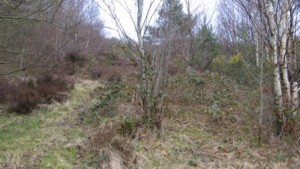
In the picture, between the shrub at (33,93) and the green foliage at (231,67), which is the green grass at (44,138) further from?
the green foliage at (231,67)

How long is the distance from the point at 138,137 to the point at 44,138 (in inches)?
68.6

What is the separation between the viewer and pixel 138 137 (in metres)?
5.69

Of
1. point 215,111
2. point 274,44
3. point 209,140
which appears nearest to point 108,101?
point 215,111

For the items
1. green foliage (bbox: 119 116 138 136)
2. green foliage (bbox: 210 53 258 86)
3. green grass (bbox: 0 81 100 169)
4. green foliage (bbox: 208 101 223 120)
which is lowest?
green grass (bbox: 0 81 100 169)

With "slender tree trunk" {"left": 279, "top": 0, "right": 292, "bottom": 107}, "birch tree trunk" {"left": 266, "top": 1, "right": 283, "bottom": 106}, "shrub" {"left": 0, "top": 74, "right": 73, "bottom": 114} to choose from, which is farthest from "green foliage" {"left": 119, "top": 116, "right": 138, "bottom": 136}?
"slender tree trunk" {"left": 279, "top": 0, "right": 292, "bottom": 107}

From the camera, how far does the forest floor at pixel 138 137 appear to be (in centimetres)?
491

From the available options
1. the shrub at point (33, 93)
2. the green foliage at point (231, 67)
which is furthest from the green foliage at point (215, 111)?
the green foliage at point (231, 67)

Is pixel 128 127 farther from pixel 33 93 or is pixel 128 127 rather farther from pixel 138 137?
pixel 33 93

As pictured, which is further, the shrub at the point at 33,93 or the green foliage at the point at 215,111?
the shrub at the point at 33,93

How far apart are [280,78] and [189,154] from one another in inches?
99.5

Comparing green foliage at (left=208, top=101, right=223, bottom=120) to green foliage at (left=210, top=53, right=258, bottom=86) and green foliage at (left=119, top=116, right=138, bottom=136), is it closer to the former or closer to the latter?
green foliage at (left=119, top=116, right=138, bottom=136)

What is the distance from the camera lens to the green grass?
472cm

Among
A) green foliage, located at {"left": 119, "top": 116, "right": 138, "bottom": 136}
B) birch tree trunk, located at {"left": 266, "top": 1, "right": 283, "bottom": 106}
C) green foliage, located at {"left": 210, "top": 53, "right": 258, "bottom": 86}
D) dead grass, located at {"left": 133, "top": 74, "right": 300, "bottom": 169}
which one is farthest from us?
green foliage, located at {"left": 210, "top": 53, "right": 258, "bottom": 86}

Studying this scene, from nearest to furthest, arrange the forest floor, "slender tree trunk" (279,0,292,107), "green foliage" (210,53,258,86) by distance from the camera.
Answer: the forest floor, "slender tree trunk" (279,0,292,107), "green foliage" (210,53,258,86)
